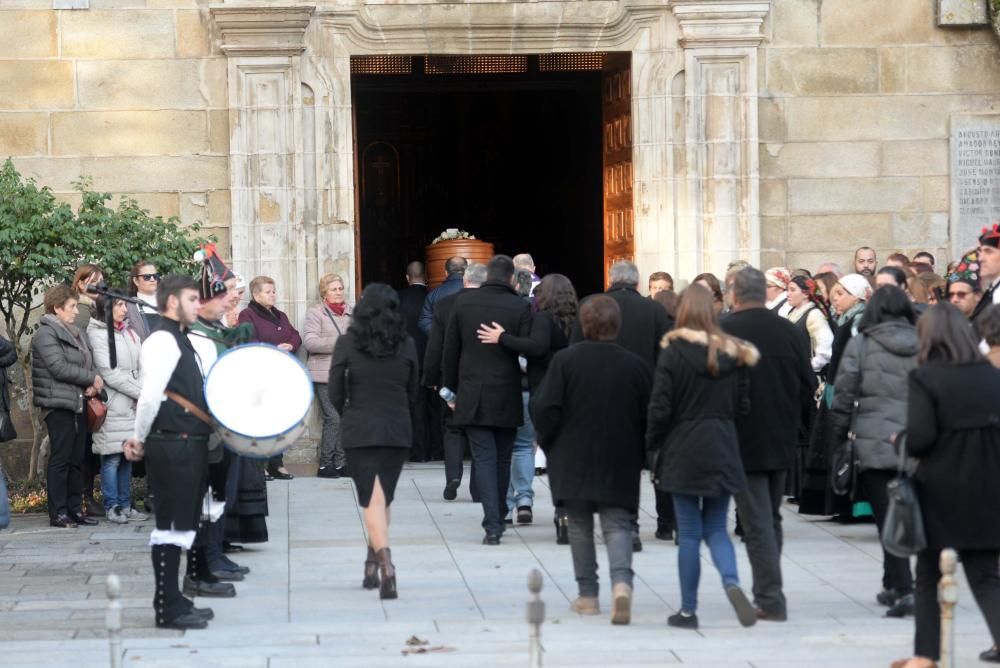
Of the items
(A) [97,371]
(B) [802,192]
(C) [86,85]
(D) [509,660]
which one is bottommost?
(D) [509,660]

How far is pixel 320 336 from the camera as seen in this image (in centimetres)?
1495

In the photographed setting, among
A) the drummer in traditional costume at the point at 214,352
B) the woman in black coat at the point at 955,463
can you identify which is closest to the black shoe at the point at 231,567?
the drummer in traditional costume at the point at 214,352

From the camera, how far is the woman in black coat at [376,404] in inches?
378

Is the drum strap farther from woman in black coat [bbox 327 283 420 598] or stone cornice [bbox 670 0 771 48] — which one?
stone cornice [bbox 670 0 771 48]

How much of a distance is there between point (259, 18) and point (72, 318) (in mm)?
3874

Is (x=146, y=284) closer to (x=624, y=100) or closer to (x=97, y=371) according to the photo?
(x=97, y=371)

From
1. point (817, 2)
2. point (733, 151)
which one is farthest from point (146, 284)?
point (817, 2)

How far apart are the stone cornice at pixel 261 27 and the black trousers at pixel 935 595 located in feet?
30.5

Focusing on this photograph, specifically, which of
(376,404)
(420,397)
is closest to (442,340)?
(376,404)

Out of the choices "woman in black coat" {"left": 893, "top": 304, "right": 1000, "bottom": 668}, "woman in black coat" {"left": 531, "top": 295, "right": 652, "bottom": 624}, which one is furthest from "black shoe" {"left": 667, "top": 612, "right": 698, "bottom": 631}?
"woman in black coat" {"left": 893, "top": 304, "right": 1000, "bottom": 668}

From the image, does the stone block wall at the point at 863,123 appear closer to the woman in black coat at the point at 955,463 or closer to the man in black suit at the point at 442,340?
the man in black suit at the point at 442,340

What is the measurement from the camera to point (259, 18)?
50.0ft

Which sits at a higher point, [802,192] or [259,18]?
[259,18]

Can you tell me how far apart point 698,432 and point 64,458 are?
562 centimetres
